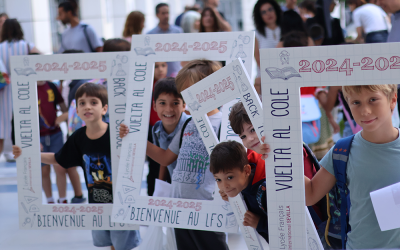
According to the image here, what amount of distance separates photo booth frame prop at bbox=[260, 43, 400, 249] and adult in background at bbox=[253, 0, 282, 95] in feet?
8.41

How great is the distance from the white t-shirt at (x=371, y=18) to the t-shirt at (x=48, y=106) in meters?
3.15

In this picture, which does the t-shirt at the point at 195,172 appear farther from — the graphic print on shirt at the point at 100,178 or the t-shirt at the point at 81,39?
the t-shirt at the point at 81,39

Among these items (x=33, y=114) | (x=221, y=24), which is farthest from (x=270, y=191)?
(x=221, y=24)

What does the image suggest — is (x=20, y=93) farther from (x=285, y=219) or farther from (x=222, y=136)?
(x=285, y=219)

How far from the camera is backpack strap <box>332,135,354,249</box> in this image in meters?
1.34

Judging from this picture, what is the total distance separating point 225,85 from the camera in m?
1.56

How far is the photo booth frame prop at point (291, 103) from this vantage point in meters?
1.29

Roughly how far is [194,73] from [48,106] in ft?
4.79

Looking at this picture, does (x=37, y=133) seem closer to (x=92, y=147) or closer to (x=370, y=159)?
(x=92, y=147)

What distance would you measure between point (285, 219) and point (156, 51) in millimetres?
988

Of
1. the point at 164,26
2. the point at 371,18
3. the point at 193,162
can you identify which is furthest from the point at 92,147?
the point at 371,18

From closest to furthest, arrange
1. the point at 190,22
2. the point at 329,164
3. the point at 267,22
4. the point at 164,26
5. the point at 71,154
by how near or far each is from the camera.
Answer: the point at 329,164, the point at 71,154, the point at 267,22, the point at 164,26, the point at 190,22

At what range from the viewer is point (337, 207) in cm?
147

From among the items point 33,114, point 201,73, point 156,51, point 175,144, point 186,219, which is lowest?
point 186,219
